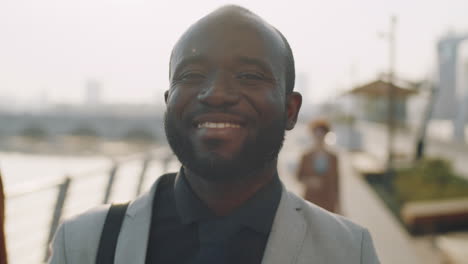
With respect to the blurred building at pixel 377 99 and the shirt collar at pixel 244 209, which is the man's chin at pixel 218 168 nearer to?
the shirt collar at pixel 244 209

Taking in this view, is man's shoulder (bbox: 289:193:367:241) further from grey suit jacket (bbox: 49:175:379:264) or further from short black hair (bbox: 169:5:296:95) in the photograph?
short black hair (bbox: 169:5:296:95)

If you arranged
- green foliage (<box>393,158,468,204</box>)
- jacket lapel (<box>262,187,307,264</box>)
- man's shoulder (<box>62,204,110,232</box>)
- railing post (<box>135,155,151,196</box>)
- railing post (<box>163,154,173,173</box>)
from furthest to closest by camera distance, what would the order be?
green foliage (<box>393,158,468,204</box>), railing post (<box>163,154,173,173</box>), railing post (<box>135,155,151,196</box>), man's shoulder (<box>62,204,110,232</box>), jacket lapel (<box>262,187,307,264</box>)

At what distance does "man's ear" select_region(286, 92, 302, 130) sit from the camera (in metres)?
1.29

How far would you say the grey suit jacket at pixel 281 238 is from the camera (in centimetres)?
122

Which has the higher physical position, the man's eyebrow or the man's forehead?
the man's forehead

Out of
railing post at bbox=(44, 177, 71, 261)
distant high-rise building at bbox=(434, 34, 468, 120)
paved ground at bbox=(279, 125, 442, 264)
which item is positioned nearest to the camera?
railing post at bbox=(44, 177, 71, 261)

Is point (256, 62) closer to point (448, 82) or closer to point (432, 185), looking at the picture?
point (432, 185)

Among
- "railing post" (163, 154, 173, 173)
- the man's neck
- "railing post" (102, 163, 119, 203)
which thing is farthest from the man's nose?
"railing post" (163, 154, 173, 173)

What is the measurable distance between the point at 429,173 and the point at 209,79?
39.3 ft

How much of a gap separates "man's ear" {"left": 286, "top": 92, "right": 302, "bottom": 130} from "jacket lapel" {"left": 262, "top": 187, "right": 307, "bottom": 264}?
0.23 meters

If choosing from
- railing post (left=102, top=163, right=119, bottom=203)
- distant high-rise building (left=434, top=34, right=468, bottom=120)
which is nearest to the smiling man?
railing post (left=102, top=163, right=119, bottom=203)

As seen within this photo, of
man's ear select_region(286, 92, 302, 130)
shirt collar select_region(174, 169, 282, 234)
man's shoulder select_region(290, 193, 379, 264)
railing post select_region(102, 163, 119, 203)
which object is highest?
man's ear select_region(286, 92, 302, 130)

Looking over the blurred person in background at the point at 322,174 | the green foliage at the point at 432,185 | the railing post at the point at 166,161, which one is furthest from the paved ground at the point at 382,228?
the railing post at the point at 166,161

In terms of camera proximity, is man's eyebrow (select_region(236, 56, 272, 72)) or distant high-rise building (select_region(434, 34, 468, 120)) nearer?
man's eyebrow (select_region(236, 56, 272, 72))
